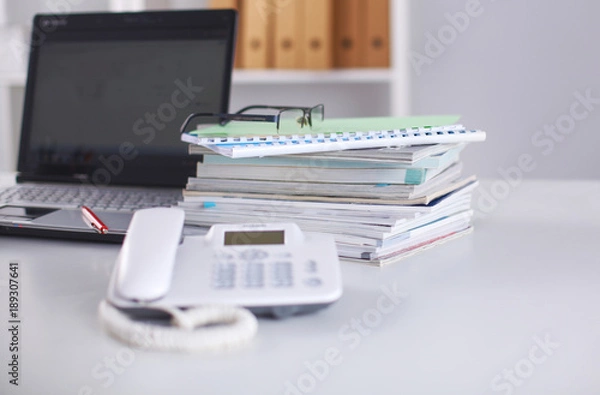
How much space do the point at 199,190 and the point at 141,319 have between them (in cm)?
32

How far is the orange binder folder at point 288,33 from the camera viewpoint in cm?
221

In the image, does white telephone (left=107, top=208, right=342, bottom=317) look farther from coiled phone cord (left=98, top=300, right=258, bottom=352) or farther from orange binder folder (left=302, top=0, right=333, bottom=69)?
Result: orange binder folder (left=302, top=0, right=333, bottom=69)

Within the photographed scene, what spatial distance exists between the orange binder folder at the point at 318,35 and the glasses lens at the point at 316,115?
1260mm

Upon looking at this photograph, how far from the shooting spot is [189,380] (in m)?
0.52

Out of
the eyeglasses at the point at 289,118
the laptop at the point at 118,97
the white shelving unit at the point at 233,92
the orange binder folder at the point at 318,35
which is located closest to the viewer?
the eyeglasses at the point at 289,118

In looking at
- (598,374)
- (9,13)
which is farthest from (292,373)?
(9,13)

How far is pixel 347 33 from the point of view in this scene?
2223mm

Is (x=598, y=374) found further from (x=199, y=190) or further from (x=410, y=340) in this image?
(x=199, y=190)

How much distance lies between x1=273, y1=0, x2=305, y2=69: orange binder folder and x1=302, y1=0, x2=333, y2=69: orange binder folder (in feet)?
0.07

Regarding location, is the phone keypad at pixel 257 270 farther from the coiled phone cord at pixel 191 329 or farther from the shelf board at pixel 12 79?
the shelf board at pixel 12 79

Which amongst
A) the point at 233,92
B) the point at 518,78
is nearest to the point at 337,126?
the point at 518,78

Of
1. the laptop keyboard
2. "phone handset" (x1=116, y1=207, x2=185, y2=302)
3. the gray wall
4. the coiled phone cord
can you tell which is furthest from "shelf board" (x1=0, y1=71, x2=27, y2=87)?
the coiled phone cord

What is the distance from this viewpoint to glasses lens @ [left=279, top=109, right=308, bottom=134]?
0.93 metres

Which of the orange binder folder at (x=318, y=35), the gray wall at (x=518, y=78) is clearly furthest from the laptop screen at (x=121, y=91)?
the gray wall at (x=518, y=78)
